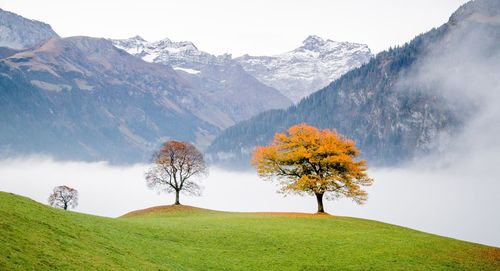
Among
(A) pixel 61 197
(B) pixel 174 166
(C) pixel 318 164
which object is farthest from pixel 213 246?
(A) pixel 61 197

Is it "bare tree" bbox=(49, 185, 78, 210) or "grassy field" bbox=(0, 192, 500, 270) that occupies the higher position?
"bare tree" bbox=(49, 185, 78, 210)

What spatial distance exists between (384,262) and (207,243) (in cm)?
1775

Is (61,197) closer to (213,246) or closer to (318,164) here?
(318,164)

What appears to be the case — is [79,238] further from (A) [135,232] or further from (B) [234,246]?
(B) [234,246]

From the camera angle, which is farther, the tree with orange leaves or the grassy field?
the tree with orange leaves

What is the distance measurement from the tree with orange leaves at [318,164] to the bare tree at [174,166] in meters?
18.0

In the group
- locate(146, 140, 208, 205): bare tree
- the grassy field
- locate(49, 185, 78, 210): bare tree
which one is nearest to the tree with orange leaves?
the grassy field

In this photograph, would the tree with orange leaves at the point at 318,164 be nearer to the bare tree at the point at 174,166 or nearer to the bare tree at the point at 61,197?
the bare tree at the point at 174,166

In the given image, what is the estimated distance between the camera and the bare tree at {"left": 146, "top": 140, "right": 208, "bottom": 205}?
89.9 m

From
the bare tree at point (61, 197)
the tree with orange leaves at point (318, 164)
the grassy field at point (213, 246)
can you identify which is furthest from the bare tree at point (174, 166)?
the bare tree at point (61, 197)

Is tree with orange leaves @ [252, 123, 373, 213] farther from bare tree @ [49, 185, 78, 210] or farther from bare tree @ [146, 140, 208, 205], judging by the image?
bare tree @ [49, 185, 78, 210]

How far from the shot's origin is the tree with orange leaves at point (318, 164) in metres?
74.4

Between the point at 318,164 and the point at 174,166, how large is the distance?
2989 cm

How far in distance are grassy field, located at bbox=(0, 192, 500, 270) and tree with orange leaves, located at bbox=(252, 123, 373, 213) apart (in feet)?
42.0
